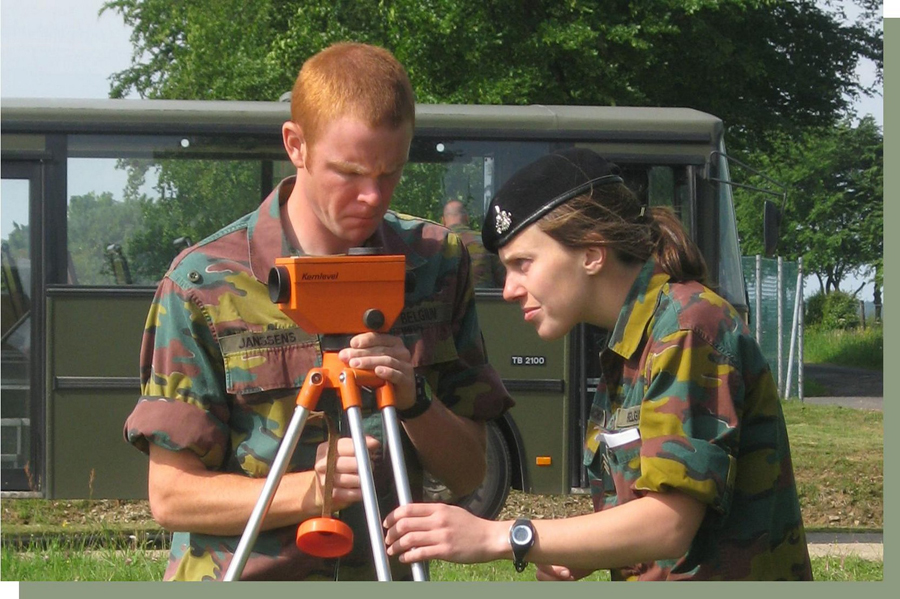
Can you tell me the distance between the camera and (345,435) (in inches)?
86.5

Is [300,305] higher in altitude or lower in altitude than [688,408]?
higher

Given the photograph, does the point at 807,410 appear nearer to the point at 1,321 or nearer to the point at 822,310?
the point at 1,321

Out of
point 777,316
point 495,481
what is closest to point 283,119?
point 495,481

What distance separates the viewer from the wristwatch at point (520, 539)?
6.35 feet

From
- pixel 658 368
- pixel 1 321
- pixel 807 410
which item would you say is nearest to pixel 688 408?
pixel 658 368

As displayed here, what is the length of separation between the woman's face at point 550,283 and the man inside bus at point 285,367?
21 cm

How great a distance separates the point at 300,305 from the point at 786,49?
19770 mm

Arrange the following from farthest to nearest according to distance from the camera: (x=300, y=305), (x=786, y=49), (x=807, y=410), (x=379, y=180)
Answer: (x=786, y=49) < (x=807, y=410) < (x=379, y=180) < (x=300, y=305)

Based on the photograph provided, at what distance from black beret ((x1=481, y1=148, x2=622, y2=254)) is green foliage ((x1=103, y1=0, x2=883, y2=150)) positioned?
1389 centimetres

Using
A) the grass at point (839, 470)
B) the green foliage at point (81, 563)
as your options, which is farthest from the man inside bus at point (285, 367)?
the grass at point (839, 470)

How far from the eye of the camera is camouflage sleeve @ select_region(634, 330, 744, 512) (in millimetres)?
1984

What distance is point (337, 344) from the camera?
2066 millimetres

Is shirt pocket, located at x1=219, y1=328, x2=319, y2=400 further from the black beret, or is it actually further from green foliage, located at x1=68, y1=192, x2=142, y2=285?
green foliage, located at x1=68, y1=192, x2=142, y2=285

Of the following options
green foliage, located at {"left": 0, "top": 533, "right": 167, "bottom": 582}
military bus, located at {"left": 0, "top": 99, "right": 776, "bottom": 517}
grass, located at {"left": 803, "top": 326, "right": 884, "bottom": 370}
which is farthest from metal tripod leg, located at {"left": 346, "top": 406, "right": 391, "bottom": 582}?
grass, located at {"left": 803, "top": 326, "right": 884, "bottom": 370}
